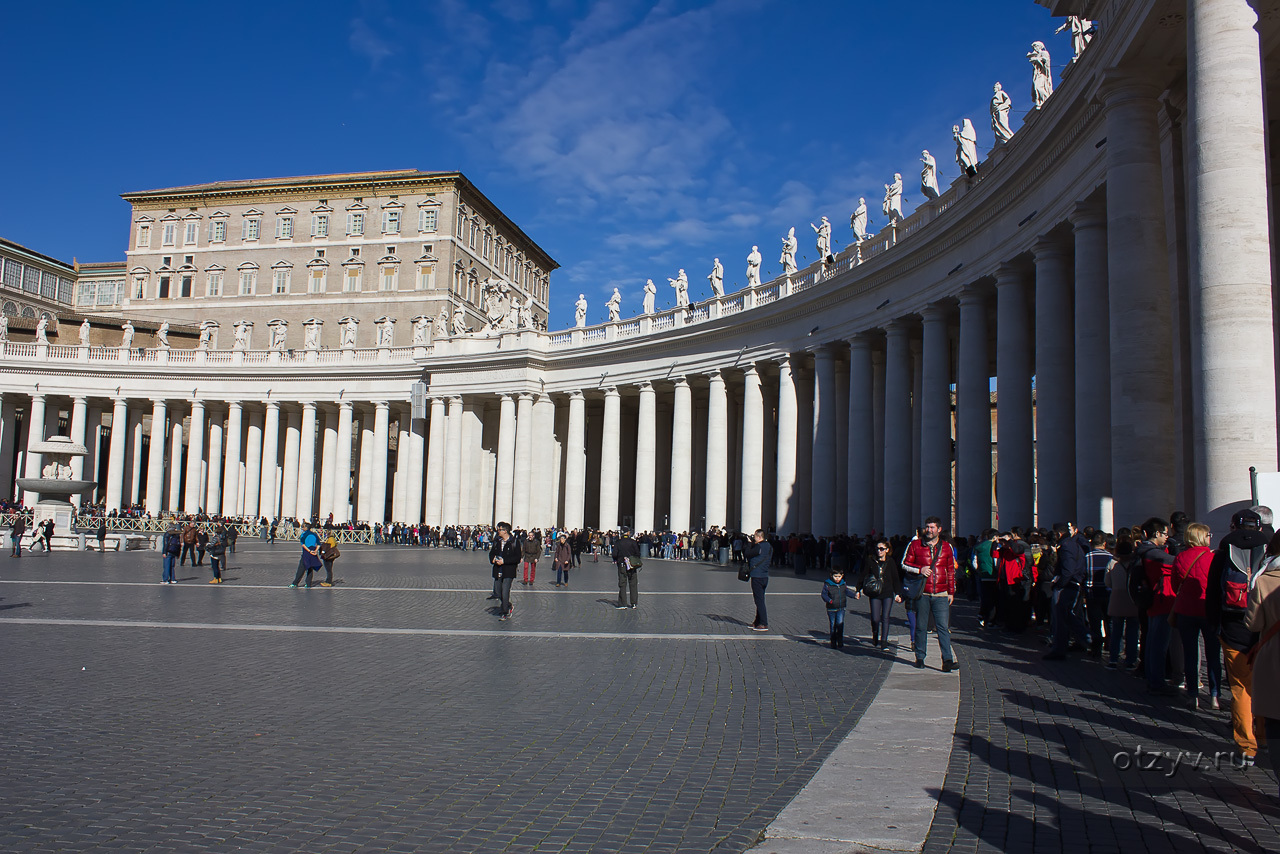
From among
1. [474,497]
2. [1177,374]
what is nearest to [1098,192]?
[1177,374]

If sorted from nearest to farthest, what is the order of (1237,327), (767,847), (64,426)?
(767,847), (1237,327), (64,426)

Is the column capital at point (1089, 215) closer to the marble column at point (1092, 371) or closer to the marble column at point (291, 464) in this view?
the marble column at point (1092, 371)

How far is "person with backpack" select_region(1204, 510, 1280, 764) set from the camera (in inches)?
307

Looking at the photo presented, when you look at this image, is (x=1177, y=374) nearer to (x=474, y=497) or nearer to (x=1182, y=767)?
(x=1182, y=767)

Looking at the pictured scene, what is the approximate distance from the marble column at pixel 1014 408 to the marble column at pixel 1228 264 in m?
13.6

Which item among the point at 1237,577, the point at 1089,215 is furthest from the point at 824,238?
the point at 1237,577

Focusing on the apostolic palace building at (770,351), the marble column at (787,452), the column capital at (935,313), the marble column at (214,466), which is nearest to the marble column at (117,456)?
the apostolic palace building at (770,351)

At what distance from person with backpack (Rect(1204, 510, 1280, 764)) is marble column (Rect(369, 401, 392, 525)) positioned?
5723 centimetres

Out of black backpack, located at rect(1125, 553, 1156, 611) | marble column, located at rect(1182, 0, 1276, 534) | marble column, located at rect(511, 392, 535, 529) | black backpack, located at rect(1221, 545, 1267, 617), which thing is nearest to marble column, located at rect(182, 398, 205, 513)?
marble column, located at rect(511, 392, 535, 529)

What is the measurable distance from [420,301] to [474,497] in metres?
27.7

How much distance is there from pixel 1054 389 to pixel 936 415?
294 inches

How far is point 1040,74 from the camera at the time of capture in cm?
2544

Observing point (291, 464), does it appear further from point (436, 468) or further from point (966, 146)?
point (966, 146)

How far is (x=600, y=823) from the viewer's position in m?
6.05
